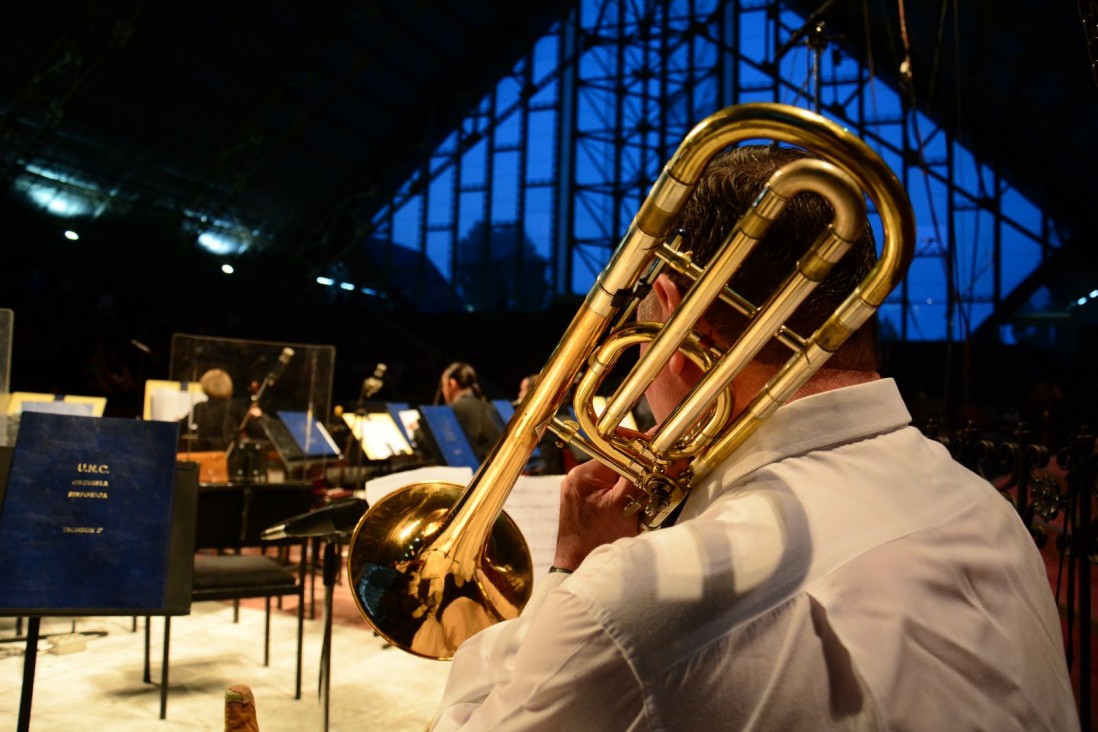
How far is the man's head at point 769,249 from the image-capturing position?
0.96 m

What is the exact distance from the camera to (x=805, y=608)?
0.74 meters

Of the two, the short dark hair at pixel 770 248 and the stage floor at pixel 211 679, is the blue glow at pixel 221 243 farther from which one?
the short dark hair at pixel 770 248

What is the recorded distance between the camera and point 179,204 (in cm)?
1256

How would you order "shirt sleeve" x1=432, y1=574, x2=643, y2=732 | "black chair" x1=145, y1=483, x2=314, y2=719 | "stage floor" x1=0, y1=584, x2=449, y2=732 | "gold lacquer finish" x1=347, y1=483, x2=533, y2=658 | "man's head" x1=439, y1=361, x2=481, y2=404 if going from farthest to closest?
"man's head" x1=439, y1=361, x2=481, y2=404, "black chair" x1=145, y1=483, x2=314, y2=719, "stage floor" x1=0, y1=584, x2=449, y2=732, "gold lacquer finish" x1=347, y1=483, x2=533, y2=658, "shirt sleeve" x1=432, y1=574, x2=643, y2=732

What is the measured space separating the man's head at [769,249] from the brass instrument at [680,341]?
1.7 inches

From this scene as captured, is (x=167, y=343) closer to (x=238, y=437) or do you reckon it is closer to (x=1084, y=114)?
(x=238, y=437)

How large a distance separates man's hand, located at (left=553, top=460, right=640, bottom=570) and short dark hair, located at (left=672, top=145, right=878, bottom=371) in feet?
0.97

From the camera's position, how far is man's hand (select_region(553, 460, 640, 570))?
1.15m

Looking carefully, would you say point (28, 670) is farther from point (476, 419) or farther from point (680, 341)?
point (476, 419)

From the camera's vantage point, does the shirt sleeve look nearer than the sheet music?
Yes

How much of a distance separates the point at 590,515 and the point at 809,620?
461 millimetres

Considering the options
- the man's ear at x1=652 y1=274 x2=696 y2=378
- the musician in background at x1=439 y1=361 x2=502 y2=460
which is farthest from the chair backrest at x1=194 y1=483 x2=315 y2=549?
the man's ear at x1=652 y1=274 x2=696 y2=378

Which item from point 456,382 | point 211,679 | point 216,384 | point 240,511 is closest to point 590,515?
point 211,679

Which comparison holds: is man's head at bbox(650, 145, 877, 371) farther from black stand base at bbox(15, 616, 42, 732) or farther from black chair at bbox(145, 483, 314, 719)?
black chair at bbox(145, 483, 314, 719)
